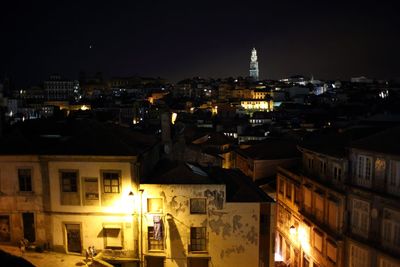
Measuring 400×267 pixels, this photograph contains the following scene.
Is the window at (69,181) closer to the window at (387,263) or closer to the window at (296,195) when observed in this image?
the window at (296,195)

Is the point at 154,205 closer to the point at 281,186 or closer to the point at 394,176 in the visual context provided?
the point at 394,176

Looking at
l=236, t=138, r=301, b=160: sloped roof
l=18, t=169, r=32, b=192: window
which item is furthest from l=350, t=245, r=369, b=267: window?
l=18, t=169, r=32, b=192: window

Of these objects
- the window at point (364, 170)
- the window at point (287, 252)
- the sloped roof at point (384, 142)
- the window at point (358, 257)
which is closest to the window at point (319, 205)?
the window at point (358, 257)

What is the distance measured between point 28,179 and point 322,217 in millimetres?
21019

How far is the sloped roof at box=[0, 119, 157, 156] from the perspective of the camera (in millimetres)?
24891

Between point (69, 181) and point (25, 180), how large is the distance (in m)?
3.06

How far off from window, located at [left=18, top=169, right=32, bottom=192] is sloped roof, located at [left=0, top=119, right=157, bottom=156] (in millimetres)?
1256

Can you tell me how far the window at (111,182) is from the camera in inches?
976

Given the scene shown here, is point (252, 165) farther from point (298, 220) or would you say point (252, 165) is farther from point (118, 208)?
point (118, 208)

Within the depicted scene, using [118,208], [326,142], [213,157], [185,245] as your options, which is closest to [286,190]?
[326,142]

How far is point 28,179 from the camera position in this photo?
84.4ft

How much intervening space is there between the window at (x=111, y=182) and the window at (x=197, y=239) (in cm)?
547

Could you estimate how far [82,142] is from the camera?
25453 millimetres

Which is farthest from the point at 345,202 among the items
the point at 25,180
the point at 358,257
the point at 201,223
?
the point at 25,180
